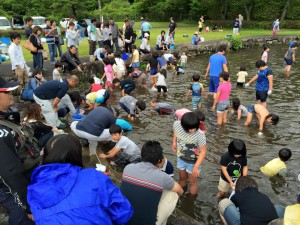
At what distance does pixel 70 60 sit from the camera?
11555 millimetres

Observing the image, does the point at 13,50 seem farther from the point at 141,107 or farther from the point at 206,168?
the point at 206,168

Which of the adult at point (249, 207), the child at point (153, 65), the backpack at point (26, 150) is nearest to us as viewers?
the backpack at point (26, 150)

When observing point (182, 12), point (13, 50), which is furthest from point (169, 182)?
point (182, 12)

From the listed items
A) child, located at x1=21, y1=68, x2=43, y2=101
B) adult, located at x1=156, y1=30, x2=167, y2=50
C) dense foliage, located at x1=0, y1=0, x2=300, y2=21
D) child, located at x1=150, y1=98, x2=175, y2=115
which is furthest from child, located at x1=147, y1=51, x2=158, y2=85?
dense foliage, located at x1=0, y1=0, x2=300, y2=21

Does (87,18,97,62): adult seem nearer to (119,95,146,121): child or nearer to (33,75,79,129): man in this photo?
(119,95,146,121): child

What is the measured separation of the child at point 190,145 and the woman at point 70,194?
223cm

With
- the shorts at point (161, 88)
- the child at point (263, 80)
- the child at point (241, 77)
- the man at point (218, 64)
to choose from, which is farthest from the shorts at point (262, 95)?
the shorts at point (161, 88)

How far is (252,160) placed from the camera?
621 cm

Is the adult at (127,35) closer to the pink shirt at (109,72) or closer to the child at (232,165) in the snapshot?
the pink shirt at (109,72)

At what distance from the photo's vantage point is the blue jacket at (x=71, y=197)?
6.75ft

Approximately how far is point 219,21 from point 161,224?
36.1 m

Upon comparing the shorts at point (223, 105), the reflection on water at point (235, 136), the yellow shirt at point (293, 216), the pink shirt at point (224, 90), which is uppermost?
the pink shirt at point (224, 90)

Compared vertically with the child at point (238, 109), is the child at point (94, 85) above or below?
above

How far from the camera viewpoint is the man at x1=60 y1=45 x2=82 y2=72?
1146 cm
